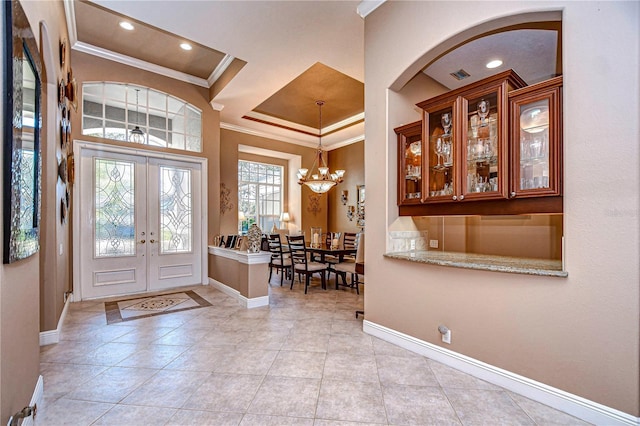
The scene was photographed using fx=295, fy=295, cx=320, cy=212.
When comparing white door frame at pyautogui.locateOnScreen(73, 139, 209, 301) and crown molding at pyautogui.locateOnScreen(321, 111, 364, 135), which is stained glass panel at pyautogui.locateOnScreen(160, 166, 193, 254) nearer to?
white door frame at pyautogui.locateOnScreen(73, 139, 209, 301)

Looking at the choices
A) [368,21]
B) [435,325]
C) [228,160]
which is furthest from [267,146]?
[435,325]

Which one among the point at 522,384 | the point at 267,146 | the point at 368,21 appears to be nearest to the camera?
the point at 522,384

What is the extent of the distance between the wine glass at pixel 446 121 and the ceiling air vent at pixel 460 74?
1.47 metres

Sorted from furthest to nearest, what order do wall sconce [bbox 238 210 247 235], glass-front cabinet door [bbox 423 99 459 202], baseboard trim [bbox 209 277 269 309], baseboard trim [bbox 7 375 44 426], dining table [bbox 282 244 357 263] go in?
wall sconce [bbox 238 210 247 235] < dining table [bbox 282 244 357 263] < baseboard trim [bbox 209 277 269 309] < glass-front cabinet door [bbox 423 99 459 202] < baseboard trim [bbox 7 375 44 426]

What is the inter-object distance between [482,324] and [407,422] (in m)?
0.97

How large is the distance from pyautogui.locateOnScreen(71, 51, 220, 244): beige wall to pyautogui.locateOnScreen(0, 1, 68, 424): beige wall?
1.73 metres

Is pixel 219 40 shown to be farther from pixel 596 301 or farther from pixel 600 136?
pixel 596 301

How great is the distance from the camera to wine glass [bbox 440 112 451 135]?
2693mm

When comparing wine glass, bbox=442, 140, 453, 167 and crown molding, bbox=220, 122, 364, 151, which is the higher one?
crown molding, bbox=220, 122, 364, 151

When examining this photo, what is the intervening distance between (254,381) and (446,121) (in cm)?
272

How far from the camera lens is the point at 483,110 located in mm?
2459

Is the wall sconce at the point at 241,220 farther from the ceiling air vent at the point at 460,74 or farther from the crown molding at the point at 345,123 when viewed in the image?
the ceiling air vent at the point at 460,74

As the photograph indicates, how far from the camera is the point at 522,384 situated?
206cm

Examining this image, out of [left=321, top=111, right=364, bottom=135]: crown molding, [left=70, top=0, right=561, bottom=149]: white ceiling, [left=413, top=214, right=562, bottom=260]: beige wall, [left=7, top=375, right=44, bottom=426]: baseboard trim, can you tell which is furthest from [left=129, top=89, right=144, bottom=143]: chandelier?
[left=413, top=214, right=562, bottom=260]: beige wall
